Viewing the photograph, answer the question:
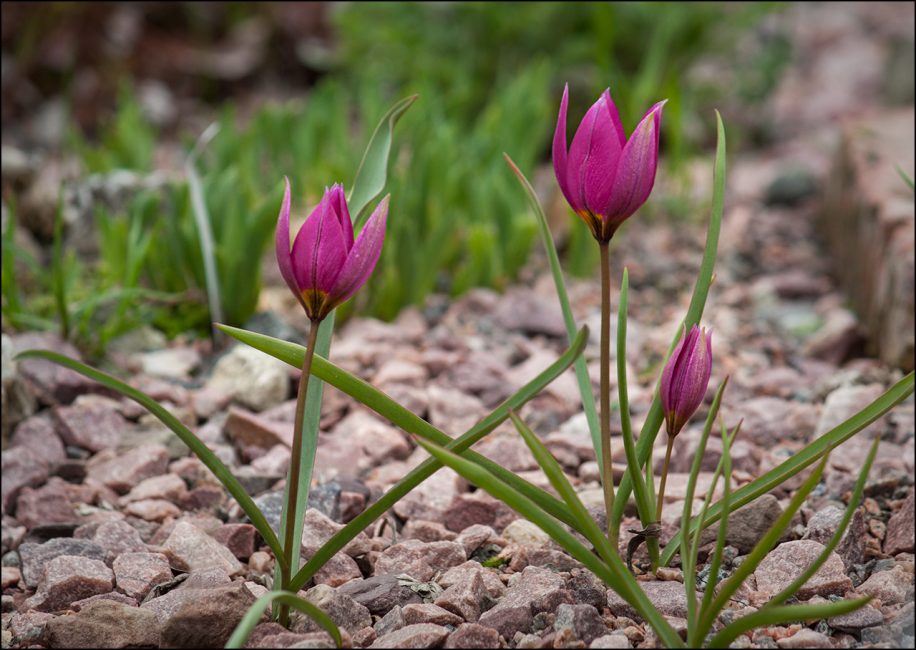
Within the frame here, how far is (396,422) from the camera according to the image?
3.64ft

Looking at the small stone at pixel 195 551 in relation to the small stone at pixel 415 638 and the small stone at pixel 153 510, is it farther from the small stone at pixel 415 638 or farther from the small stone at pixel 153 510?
the small stone at pixel 415 638

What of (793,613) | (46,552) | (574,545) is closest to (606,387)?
(574,545)

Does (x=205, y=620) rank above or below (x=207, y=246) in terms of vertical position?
below

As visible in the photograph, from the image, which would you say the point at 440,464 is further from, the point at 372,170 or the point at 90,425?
the point at 90,425

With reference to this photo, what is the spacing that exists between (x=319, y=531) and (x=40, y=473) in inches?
24.4

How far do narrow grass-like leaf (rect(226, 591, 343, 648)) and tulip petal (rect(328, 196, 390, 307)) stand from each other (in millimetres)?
293

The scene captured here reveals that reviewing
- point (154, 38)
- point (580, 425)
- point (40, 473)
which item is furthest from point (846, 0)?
point (40, 473)

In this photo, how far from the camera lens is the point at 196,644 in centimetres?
109

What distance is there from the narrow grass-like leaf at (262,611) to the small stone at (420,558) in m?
0.28

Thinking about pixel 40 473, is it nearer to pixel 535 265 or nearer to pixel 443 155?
pixel 443 155

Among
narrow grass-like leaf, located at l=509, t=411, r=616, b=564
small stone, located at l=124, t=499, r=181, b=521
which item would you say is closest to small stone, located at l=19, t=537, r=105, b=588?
small stone, located at l=124, t=499, r=181, b=521

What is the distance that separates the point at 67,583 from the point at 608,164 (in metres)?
0.86

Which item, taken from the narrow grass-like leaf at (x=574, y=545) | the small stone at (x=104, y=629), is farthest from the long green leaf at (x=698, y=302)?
the small stone at (x=104, y=629)

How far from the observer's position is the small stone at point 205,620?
1.07m
